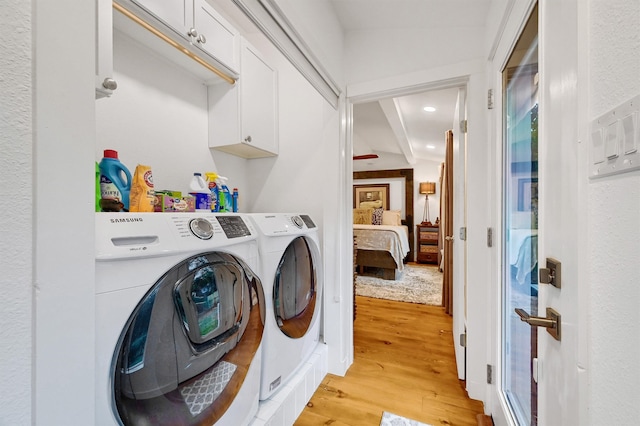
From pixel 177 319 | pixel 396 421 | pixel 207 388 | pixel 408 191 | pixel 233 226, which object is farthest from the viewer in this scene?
pixel 408 191

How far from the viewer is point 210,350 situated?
3.15 ft

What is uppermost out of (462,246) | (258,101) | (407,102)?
(407,102)

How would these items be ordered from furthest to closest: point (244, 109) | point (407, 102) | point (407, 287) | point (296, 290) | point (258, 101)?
point (407, 287) → point (407, 102) → point (258, 101) → point (244, 109) → point (296, 290)

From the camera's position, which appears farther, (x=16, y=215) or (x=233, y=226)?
(x=233, y=226)

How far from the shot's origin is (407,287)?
387 cm

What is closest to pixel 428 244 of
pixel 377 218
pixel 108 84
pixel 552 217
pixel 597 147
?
pixel 377 218

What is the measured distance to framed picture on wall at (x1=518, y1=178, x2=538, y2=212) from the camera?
0.95 meters

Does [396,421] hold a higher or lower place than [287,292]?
lower

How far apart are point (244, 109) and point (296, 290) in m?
1.22

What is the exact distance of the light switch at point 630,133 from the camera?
42 centimetres

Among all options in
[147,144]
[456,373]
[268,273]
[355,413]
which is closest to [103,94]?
[147,144]

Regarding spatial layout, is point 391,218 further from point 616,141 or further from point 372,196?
point 616,141

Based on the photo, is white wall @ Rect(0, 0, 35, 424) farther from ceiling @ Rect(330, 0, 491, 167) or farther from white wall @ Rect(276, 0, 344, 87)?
ceiling @ Rect(330, 0, 491, 167)

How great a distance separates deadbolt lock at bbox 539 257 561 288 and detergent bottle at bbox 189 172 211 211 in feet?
4.83
